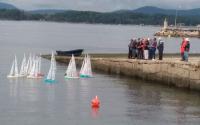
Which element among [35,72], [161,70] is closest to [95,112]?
[161,70]

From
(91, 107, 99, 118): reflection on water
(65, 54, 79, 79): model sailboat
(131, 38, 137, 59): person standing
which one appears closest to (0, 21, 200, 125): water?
(91, 107, 99, 118): reflection on water

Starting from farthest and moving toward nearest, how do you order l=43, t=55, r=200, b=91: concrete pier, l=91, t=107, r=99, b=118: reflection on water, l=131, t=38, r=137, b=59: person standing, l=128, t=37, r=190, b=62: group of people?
1. l=131, t=38, r=137, b=59: person standing
2. l=128, t=37, r=190, b=62: group of people
3. l=43, t=55, r=200, b=91: concrete pier
4. l=91, t=107, r=99, b=118: reflection on water

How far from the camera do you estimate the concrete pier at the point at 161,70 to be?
43.4m

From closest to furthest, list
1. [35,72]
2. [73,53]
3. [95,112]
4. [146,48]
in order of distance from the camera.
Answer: [95,112] < [146,48] < [35,72] < [73,53]

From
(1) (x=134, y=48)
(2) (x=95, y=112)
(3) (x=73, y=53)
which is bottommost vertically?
(2) (x=95, y=112)

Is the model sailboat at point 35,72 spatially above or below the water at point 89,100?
above

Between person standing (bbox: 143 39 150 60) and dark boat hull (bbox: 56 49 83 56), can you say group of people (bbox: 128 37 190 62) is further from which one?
dark boat hull (bbox: 56 49 83 56)

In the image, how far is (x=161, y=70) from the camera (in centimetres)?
4666

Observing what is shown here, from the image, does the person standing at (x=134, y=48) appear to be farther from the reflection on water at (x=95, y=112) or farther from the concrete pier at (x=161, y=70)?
the reflection on water at (x=95, y=112)

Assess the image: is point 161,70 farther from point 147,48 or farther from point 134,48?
point 134,48

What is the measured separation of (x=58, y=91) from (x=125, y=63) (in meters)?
9.88

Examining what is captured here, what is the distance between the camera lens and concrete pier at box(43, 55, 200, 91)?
43.4 m

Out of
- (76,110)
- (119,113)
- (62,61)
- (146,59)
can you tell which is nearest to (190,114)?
(119,113)

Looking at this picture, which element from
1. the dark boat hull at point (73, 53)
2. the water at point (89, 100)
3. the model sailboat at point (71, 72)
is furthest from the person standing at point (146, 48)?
the dark boat hull at point (73, 53)
